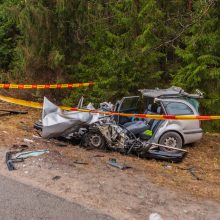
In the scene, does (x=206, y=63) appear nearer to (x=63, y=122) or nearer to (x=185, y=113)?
(x=185, y=113)

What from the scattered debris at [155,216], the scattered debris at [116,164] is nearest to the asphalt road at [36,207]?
the scattered debris at [155,216]

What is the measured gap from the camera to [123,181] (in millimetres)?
6738

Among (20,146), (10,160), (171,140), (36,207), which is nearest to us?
(36,207)

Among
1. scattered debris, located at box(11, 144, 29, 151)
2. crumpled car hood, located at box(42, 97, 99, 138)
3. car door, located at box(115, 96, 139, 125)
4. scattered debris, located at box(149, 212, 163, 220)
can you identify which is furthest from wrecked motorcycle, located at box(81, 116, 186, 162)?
scattered debris, located at box(149, 212, 163, 220)

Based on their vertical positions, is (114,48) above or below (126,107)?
above

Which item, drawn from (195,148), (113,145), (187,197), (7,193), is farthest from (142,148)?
(7,193)

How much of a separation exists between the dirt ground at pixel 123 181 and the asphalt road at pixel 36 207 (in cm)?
19

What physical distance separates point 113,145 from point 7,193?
4.17m

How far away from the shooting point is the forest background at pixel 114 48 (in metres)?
14.0

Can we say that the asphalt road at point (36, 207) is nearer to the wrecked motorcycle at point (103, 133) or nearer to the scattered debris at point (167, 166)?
the scattered debris at point (167, 166)

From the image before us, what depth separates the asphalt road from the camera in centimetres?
527

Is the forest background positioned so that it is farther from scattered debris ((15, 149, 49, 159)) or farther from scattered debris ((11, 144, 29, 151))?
scattered debris ((15, 149, 49, 159))

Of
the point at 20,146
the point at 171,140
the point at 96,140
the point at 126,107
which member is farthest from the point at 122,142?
the point at 20,146

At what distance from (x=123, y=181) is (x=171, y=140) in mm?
4083
